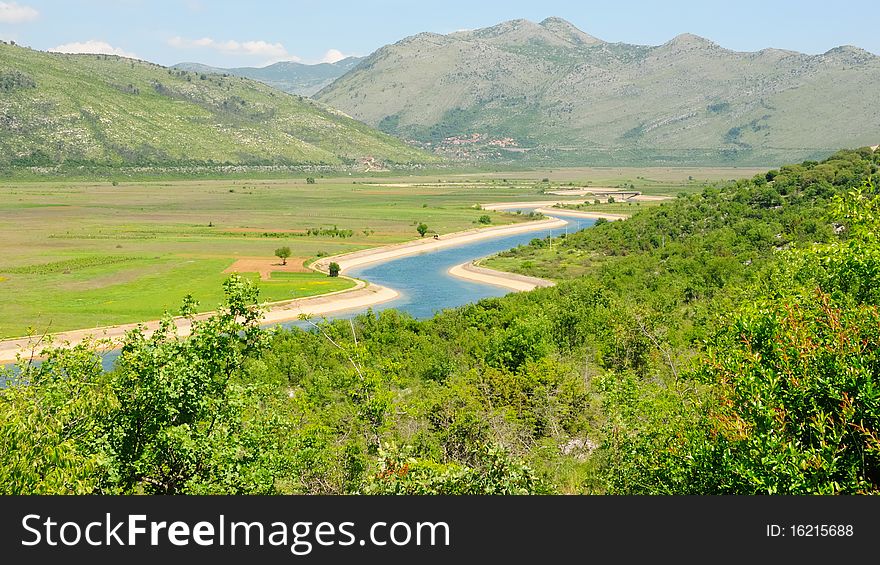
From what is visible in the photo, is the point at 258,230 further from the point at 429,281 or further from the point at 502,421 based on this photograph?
the point at 502,421

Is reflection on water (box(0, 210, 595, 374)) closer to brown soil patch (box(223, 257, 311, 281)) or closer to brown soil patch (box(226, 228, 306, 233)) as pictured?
brown soil patch (box(223, 257, 311, 281))

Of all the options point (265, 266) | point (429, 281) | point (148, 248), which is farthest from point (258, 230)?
point (429, 281)

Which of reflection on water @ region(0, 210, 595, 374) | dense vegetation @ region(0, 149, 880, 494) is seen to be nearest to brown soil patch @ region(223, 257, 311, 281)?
reflection on water @ region(0, 210, 595, 374)

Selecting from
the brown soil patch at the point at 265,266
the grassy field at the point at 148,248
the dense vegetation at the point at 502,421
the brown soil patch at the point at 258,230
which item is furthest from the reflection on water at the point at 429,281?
the dense vegetation at the point at 502,421

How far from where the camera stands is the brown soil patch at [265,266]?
107 meters

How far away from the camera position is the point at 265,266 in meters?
111

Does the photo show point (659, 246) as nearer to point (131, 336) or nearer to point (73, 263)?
point (73, 263)

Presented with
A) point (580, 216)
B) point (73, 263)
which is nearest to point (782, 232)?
point (73, 263)

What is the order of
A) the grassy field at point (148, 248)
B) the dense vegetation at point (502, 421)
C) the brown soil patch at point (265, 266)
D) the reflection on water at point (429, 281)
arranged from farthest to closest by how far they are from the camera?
→ 1. the brown soil patch at point (265, 266)
2. the reflection on water at point (429, 281)
3. the grassy field at point (148, 248)
4. the dense vegetation at point (502, 421)

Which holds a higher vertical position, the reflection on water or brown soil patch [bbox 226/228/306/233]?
brown soil patch [bbox 226/228/306/233]

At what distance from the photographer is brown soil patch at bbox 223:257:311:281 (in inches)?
4213

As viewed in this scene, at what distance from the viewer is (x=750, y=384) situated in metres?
13.5

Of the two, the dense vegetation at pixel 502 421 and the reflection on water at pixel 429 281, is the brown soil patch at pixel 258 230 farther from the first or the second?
the dense vegetation at pixel 502 421
